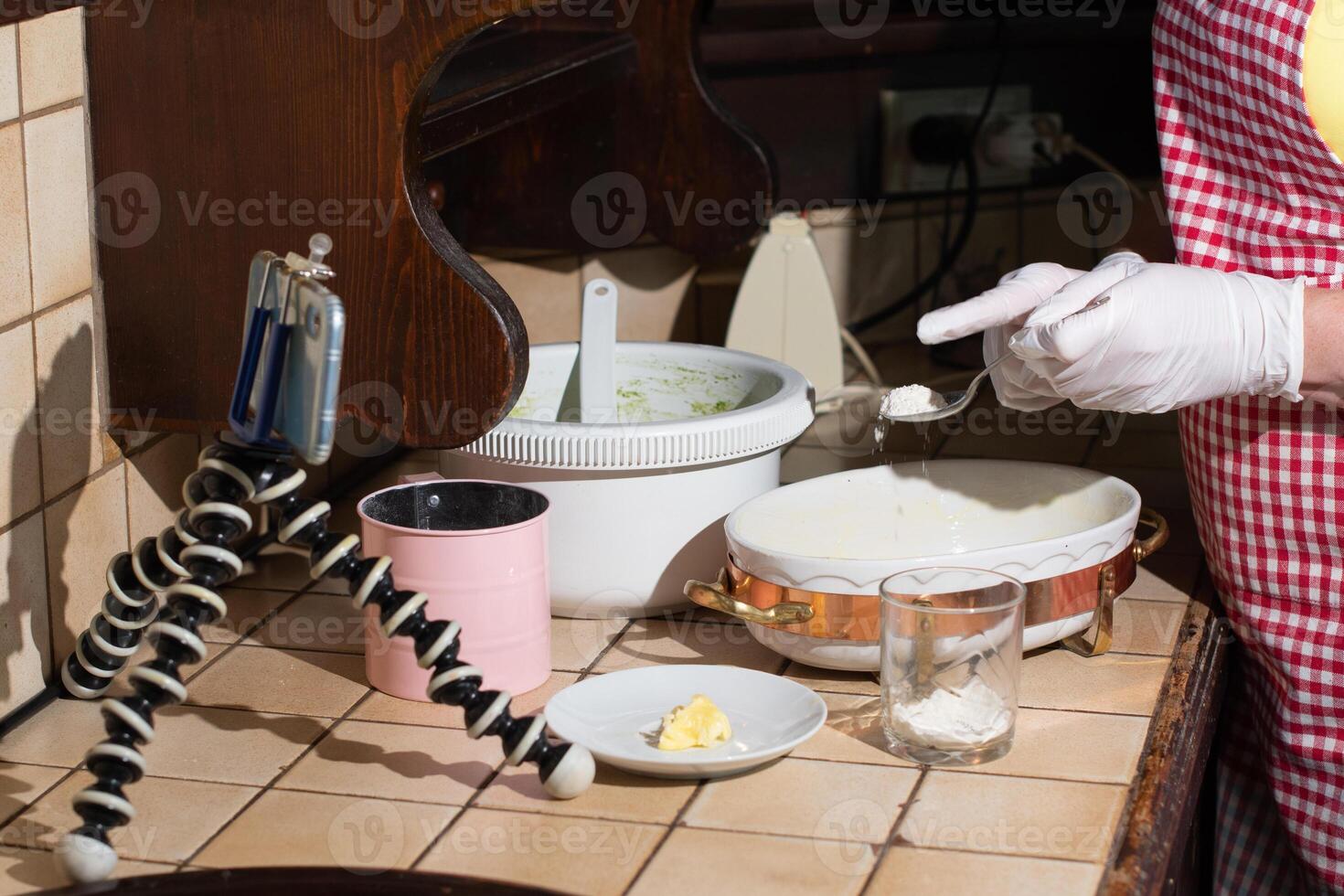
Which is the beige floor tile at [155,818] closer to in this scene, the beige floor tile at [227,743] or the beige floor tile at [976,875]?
the beige floor tile at [227,743]

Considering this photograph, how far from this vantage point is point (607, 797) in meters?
0.84

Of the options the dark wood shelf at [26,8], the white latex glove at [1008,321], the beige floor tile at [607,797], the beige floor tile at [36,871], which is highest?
the dark wood shelf at [26,8]

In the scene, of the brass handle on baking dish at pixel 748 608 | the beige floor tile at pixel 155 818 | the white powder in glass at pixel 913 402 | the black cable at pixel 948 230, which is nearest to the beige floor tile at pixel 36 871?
the beige floor tile at pixel 155 818

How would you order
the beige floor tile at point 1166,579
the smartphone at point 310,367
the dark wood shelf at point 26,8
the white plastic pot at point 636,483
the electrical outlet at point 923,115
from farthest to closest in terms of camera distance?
the electrical outlet at point 923,115, the beige floor tile at point 1166,579, the white plastic pot at point 636,483, the dark wood shelf at point 26,8, the smartphone at point 310,367

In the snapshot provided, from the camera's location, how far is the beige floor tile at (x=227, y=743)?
2.85 ft

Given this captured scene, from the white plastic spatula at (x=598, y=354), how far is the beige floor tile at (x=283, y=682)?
28 centimetres

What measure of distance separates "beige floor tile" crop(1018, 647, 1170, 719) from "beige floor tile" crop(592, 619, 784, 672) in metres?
0.17

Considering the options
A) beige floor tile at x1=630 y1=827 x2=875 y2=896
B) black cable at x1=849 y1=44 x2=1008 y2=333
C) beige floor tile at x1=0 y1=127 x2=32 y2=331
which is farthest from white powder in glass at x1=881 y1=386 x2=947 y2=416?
black cable at x1=849 y1=44 x2=1008 y2=333

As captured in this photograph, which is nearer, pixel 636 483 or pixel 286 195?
pixel 286 195

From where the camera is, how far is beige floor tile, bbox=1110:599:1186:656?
104 cm

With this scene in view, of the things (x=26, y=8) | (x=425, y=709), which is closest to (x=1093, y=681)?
(x=425, y=709)

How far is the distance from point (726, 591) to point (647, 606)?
0.10 metres

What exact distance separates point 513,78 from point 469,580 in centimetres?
44

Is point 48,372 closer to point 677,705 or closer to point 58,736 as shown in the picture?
point 58,736
